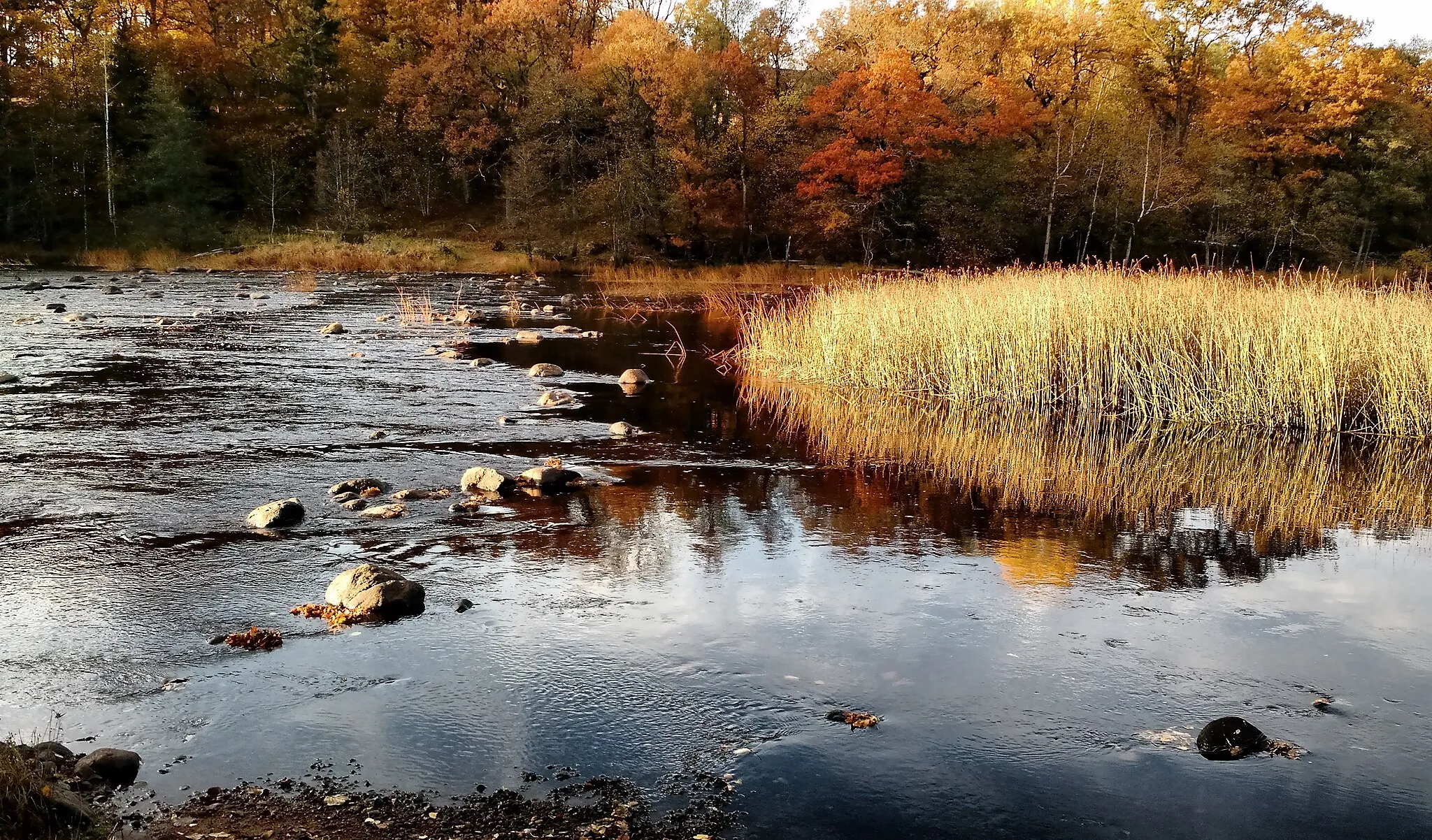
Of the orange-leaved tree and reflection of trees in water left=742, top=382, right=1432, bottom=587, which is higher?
the orange-leaved tree

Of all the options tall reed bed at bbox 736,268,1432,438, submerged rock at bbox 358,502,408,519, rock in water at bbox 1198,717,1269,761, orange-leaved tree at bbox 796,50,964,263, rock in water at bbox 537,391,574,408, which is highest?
orange-leaved tree at bbox 796,50,964,263

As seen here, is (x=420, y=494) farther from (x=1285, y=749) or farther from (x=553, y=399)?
(x=1285, y=749)

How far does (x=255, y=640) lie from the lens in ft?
20.5

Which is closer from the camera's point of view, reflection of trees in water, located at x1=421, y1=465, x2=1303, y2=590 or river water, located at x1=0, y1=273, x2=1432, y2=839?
river water, located at x1=0, y1=273, x2=1432, y2=839

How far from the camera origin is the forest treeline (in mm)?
47344

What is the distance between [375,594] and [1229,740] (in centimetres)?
484

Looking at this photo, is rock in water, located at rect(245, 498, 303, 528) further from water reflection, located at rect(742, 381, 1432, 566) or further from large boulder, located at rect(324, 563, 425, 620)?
water reflection, located at rect(742, 381, 1432, 566)

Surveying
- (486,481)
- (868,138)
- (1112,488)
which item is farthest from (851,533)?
(868,138)

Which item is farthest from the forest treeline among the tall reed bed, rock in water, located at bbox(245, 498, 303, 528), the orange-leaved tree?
rock in water, located at bbox(245, 498, 303, 528)

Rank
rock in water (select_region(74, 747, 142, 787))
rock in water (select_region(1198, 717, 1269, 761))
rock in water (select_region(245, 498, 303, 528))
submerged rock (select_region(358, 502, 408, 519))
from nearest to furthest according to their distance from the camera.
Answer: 1. rock in water (select_region(74, 747, 142, 787))
2. rock in water (select_region(1198, 717, 1269, 761))
3. rock in water (select_region(245, 498, 303, 528))
4. submerged rock (select_region(358, 502, 408, 519))

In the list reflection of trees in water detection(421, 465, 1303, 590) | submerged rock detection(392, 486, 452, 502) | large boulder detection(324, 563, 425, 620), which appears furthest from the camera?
submerged rock detection(392, 486, 452, 502)

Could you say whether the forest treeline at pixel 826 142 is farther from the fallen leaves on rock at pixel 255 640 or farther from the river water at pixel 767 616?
the fallen leaves on rock at pixel 255 640

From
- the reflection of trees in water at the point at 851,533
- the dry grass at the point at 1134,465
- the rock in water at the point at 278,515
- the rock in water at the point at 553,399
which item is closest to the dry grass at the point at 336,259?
the rock in water at the point at 553,399

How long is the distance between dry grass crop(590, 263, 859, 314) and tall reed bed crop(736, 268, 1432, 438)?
1368 centimetres
